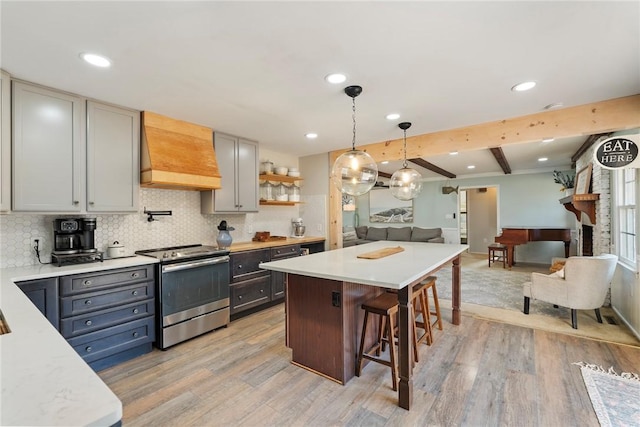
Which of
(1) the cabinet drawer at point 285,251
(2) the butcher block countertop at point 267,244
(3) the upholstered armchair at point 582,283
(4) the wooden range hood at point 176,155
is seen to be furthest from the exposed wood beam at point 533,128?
(4) the wooden range hood at point 176,155

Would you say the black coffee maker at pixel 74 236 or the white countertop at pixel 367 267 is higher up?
the black coffee maker at pixel 74 236

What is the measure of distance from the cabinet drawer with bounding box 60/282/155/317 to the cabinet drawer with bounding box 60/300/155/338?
1.7 inches

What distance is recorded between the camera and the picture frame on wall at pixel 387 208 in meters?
8.88

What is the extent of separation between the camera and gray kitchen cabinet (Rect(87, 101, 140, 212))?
2652mm

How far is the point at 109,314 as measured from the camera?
2.51 m

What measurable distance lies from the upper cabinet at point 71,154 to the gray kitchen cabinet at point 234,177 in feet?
2.97

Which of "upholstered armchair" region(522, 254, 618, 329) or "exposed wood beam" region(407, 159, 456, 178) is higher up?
"exposed wood beam" region(407, 159, 456, 178)

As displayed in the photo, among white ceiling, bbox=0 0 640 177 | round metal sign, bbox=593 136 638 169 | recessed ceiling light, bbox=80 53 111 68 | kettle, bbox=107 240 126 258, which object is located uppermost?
recessed ceiling light, bbox=80 53 111 68

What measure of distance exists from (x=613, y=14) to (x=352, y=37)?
1.38 meters

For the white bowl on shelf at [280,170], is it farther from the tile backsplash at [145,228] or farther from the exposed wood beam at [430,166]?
the exposed wood beam at [430,166]

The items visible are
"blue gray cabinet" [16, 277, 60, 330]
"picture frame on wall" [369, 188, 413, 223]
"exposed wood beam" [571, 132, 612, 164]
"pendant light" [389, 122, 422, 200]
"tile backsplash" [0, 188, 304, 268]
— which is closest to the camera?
"blue gray cabinet" [16, 277, 60, 330]

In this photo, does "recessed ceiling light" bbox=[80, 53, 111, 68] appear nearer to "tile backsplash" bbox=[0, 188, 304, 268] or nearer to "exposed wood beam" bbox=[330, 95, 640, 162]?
"tile backsplash" bbox=[0, 188, 304, 268]

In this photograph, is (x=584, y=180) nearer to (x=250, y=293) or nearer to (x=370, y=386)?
(x=370, y=386)

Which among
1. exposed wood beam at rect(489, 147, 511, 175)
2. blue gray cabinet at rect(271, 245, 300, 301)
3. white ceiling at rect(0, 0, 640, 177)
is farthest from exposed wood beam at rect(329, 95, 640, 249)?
blue gray cabinet at rect(271, 245, 300, 301)
